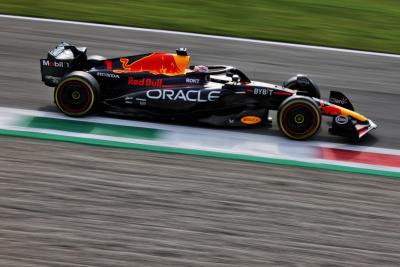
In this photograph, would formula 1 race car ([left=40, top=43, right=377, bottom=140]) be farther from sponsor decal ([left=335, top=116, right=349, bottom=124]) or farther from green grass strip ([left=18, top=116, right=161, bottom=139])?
green grass strip ([left=18, top=116, right=161, bottom=139])

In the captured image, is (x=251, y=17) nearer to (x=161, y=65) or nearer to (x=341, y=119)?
(x=161, y=65)

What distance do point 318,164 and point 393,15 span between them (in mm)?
9568

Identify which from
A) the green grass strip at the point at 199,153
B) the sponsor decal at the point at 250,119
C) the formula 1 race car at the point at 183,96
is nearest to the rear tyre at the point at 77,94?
the formula 1 race car at the point at 183,96

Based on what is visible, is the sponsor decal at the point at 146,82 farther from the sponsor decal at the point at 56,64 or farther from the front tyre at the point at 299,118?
the front tyre at the point at 299,118

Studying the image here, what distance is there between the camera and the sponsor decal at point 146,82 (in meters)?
9.95

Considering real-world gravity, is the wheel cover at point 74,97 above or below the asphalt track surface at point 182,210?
above

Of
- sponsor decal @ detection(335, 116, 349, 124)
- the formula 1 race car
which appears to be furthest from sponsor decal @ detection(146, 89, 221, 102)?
sponsor decal @ detection(335, 116, 349, 124)

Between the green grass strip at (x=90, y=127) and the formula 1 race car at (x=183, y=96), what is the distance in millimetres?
228

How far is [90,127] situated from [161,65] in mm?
1330

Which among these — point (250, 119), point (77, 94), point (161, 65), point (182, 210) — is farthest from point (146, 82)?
point (182, 210)

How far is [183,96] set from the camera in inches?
388

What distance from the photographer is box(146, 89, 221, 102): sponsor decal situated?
9.81m

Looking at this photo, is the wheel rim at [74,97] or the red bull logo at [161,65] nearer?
the wheel rim at [74,97]

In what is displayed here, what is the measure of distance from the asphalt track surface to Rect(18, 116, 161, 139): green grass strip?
2.04 feet
